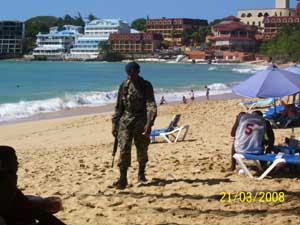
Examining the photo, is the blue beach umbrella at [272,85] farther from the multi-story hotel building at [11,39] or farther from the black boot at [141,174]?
the multi-story hotel building at [11,39]

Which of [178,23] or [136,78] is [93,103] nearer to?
[136,78]

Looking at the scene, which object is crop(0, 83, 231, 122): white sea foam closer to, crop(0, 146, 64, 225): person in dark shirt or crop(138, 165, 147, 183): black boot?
crop(138, 165, 147, 183): black boot

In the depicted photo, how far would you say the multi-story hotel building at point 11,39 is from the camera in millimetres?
171000

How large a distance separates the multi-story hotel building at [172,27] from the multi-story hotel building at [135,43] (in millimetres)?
8666

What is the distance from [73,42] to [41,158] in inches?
6310

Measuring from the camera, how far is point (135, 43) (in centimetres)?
15462

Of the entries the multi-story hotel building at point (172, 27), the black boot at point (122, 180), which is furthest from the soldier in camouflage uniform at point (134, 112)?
the multi-story hotel building at point (172, 27)

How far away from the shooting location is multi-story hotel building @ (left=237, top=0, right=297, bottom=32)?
563ft

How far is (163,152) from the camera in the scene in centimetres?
907

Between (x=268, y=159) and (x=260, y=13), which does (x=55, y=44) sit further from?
(x=268, y=159)

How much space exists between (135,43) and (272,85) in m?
149

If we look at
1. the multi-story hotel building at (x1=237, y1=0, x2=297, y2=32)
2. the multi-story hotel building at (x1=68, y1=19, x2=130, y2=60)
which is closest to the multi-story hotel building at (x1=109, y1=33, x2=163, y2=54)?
the multi-story hotel building at (x1=68, y1=19, x2=130, y2=60)

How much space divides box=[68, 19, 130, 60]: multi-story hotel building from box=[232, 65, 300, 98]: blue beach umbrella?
151m

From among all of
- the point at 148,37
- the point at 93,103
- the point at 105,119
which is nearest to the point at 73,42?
the point at 148,37
